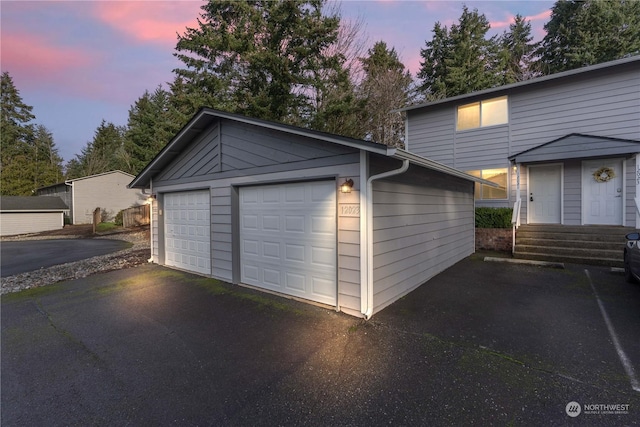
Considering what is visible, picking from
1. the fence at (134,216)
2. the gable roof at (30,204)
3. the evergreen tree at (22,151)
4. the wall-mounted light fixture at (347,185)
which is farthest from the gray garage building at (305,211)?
the evergreen tree at (22,151)

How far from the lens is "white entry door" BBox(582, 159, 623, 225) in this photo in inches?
303

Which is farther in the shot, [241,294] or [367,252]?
[241,294]

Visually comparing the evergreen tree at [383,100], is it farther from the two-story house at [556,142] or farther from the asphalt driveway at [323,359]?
the asphalt driveway at [323,359]

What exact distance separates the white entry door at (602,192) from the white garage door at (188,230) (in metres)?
10.5

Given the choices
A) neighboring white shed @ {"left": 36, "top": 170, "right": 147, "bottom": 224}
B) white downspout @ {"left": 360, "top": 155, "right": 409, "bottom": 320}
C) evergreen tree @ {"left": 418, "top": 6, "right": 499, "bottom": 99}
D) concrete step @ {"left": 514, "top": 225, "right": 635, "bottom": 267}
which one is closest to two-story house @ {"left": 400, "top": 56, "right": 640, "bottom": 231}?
concrete step @ {"left": 514, "top": 225, "right": 635, "bottom": 267}

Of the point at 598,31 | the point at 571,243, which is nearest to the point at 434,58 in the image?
the point at 598,31

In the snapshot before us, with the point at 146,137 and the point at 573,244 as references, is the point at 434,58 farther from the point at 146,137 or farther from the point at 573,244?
the point at 146,137

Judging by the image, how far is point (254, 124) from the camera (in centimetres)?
530

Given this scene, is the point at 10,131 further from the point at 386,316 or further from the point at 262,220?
the point at 386,316

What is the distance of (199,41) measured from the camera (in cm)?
1257

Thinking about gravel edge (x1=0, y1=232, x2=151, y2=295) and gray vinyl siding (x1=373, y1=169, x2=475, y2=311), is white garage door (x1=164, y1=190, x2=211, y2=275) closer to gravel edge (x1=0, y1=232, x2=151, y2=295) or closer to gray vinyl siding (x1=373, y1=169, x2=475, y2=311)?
gravel edge (x1=0, y1=232, x2=151, y2=295)

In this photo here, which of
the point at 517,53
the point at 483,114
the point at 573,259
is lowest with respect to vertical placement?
the point at 573,259

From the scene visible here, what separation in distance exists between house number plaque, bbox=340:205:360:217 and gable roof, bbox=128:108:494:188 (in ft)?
2.78

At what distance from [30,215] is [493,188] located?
1132 inches
